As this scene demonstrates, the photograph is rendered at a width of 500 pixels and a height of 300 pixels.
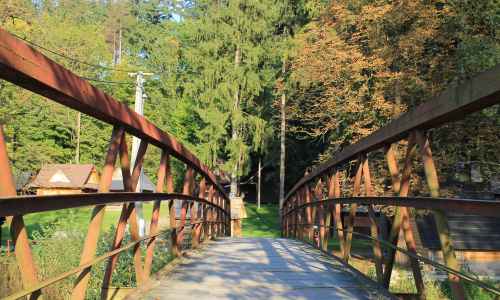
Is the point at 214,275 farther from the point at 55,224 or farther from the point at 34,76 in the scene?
the point at 55,224

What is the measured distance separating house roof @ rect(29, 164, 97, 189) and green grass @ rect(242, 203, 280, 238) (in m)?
12.3

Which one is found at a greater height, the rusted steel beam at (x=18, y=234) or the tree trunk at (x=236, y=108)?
the tree trunk at (x=236, y=108)

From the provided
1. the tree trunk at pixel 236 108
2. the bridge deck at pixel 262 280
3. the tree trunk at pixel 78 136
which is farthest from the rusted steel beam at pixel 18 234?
the tree trunk at pixel 78 136

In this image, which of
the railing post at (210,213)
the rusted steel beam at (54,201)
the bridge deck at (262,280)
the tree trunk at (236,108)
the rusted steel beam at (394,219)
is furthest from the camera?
the tree trunk at (236,108)

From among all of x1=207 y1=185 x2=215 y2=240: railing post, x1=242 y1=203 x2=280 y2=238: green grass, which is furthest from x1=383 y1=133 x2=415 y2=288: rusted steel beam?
x1=242 y1=203 x2=280 y2=238: green grass

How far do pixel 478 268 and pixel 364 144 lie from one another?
69.1 ft

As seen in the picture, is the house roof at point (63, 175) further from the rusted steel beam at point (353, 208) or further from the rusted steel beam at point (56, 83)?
the rusted steel beam at point (56, 83)

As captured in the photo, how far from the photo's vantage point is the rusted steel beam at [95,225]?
3.03 metres

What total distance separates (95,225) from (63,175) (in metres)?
43.1

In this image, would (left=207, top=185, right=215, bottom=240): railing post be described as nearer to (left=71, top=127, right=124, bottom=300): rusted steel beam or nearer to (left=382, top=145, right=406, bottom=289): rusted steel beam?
(left=382, top=145, right=406, bottom=289): rusted steel beam

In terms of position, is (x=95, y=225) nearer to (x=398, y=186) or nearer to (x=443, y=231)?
(x=443, y=231)

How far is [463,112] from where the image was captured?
283 cm

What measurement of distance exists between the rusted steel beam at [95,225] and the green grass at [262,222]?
28.3m

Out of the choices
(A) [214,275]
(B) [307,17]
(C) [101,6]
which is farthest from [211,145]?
(C) [101,6]
